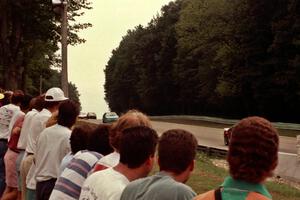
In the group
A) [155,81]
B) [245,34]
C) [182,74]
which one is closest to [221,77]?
[245,34]

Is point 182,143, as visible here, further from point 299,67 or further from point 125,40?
point 125,40

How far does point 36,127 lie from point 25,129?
610mm

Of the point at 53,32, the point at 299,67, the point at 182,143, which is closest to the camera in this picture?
the point at 182,143

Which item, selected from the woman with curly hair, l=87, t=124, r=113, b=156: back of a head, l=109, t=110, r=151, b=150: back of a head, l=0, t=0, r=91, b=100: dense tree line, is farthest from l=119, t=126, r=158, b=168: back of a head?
l=0, t=0, r=91, b=100: dense tree line

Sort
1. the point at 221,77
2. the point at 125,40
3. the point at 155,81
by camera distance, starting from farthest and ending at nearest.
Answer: the point at 125,40, the point at 155,81, the point at 221,77

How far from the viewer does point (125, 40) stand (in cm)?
14900

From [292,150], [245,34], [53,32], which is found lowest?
[292,150]

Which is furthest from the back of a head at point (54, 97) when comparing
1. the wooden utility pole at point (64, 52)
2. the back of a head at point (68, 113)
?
the wooden utility pole at point (64, 52)

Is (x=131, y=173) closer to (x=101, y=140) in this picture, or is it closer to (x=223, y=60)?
(x=101, y=140)

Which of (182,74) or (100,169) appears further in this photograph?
(182,74)

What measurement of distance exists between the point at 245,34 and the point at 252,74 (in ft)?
16.0

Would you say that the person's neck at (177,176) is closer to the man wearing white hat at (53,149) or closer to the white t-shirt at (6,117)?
the man wearing white hat at (53,149)

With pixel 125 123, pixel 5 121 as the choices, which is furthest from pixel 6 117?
pixel 125 123

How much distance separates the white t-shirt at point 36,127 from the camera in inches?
329
